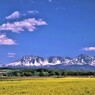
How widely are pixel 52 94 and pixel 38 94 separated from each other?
1429mm

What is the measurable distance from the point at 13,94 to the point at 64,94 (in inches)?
206

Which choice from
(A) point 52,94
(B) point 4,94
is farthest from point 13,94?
(A) point 52,94

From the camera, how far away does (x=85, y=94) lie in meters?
37.6

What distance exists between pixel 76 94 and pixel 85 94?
921mm

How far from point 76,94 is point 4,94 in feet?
24.2

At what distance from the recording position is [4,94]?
37.4 m

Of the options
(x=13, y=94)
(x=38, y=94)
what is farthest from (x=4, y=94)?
(x=38, y=94)

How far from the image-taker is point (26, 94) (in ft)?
124

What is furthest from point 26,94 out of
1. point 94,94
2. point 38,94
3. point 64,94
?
point 94,94

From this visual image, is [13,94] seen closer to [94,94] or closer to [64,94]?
[64,94]

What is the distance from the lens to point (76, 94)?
37.6m

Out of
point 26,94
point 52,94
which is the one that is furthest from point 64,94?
point 26,94

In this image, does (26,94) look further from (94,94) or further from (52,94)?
(94,94)

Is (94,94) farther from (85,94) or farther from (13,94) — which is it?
(13,94)
